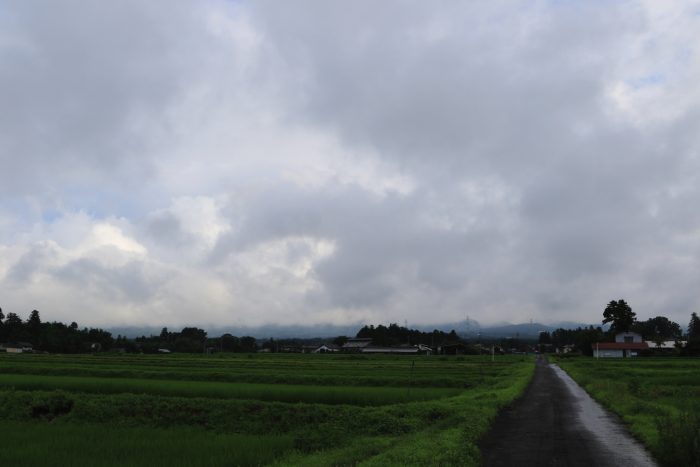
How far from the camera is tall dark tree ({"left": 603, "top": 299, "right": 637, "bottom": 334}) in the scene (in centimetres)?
13012

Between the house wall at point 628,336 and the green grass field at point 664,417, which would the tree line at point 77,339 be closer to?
the house wall at point 628,336

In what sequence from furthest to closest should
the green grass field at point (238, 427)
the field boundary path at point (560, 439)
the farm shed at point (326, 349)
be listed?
the farm shed at point (326, 349)
the green grass field at point (238, 427)
the field boundary path at point (560, 439)

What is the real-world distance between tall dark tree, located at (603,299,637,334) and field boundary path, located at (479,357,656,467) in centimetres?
11864

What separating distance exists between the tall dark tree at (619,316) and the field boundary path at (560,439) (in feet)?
389

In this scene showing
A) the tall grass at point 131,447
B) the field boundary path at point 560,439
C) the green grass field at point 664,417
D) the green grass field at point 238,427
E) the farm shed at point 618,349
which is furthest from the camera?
the farm shed at point 618,349

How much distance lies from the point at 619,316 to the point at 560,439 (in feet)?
426

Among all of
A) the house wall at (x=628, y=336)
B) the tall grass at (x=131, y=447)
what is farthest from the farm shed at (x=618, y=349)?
the tall grass at (x=131, y=447)

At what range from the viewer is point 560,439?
15.8m

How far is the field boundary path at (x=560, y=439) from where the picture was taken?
12.9 meters

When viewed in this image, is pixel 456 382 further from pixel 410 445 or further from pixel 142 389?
pixel 410 445

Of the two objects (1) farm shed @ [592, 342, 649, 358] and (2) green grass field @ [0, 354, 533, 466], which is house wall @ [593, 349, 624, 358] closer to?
(1) farm shed @ [592, 342, 649, 358]

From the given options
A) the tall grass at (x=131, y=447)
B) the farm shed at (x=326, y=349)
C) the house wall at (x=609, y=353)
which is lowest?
the farm shed at (x=326, y=349)

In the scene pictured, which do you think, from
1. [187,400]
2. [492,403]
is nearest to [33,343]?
[187,400]

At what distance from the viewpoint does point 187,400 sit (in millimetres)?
24672
